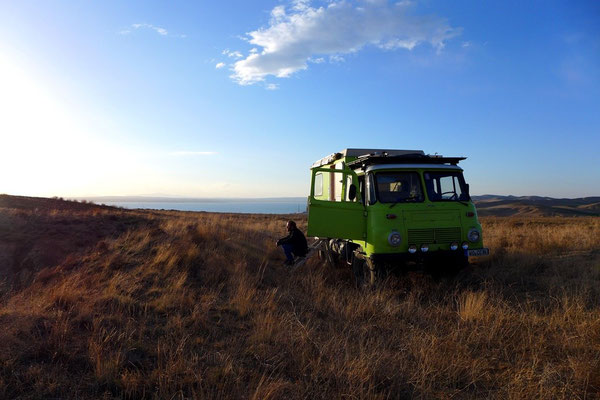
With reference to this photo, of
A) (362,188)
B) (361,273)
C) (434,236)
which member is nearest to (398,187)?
(362,188)

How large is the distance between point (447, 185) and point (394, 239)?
1.99 m

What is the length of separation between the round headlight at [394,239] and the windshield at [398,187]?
823 millimetres

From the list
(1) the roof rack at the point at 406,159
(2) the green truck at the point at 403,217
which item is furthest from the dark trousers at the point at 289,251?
(1) the roof rack at the point at 406,159

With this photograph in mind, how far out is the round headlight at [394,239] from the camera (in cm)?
737

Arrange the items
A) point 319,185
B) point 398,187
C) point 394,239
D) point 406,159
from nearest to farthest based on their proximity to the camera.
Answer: point 394,239 → point 398,187 → point 406,159 → point 319,185

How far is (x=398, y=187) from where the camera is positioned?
27.0 feet

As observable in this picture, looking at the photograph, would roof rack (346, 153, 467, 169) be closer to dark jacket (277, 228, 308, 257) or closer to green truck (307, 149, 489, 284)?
green truck (307, 149, 489, 284)

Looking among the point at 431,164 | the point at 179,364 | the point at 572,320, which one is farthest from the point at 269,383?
the point at 431,164

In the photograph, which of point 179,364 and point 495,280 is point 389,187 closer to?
point 495,280

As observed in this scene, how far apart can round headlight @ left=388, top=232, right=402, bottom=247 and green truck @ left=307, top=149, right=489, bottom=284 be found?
0.7 inches

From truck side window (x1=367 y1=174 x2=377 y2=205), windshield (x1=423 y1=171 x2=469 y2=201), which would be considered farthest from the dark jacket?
windshield (x1=423 y1=171 x2=469 y2=201)

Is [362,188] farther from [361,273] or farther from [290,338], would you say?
[290,338]

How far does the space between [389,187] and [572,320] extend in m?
3.93

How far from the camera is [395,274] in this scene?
26.8 feet
